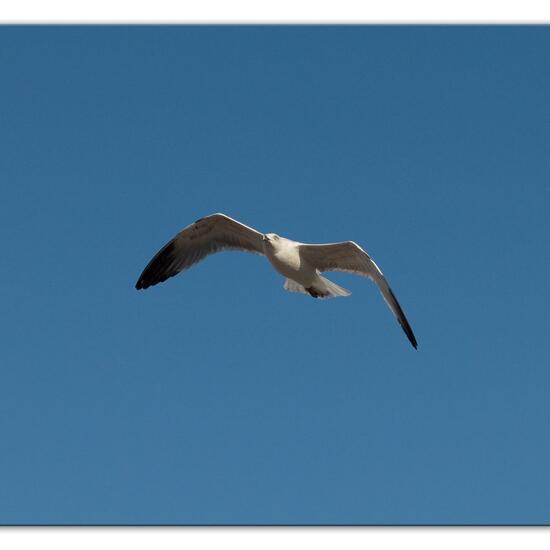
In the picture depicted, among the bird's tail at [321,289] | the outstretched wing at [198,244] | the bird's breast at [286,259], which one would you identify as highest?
the outstretched wing at [198,244]

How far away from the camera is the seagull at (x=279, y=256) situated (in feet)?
27.4

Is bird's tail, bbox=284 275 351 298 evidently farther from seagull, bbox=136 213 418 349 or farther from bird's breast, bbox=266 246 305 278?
bird's breast, bbox=266 246 305 278

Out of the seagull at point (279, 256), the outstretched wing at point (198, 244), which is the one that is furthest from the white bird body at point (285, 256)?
the outstretched wing at point (198, 244)

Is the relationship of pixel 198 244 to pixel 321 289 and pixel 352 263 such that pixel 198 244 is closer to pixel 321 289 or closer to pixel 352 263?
pixel 321 289

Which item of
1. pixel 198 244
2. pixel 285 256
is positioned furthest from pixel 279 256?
pixel 198 244

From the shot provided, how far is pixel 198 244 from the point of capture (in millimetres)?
9172

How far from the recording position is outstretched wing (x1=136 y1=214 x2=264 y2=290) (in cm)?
892

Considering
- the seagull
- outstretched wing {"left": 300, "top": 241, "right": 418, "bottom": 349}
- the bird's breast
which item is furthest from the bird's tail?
the bird's breast

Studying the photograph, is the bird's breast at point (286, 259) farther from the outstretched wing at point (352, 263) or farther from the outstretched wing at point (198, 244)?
the outstretched wing at point (198, 244)

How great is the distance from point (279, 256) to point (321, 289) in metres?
0.55

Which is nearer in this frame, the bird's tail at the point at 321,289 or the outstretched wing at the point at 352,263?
the outstretched wing at the point at 352,263
